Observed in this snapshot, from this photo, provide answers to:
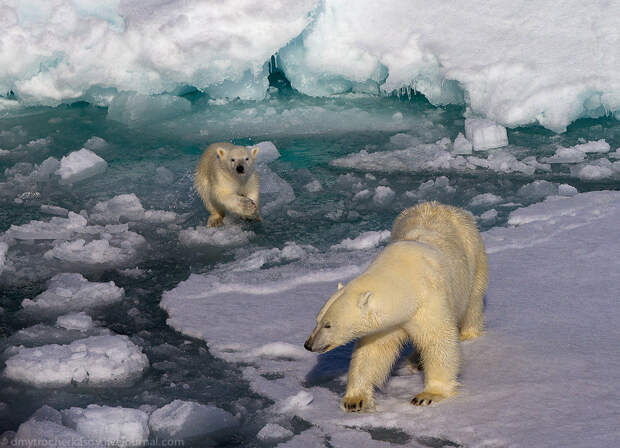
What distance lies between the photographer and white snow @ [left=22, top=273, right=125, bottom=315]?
4.31 metres

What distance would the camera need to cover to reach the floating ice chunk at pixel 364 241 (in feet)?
17.0

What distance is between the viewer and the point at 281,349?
12.3 feet

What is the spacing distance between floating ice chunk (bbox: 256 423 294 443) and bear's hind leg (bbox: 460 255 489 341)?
3.37 ft

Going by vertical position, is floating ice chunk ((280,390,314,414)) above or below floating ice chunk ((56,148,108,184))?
below

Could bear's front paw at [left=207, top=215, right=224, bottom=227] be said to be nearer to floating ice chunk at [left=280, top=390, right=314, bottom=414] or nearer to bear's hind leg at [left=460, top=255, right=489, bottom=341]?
bear's hind leg at [left=460, top=255, right=489, bottom=341]

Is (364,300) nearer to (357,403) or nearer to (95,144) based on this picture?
(357,403)

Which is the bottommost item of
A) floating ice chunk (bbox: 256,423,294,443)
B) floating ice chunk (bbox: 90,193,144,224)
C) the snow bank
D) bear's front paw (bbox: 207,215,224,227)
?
floating ice chunk (bbox: 256,423,294,443)

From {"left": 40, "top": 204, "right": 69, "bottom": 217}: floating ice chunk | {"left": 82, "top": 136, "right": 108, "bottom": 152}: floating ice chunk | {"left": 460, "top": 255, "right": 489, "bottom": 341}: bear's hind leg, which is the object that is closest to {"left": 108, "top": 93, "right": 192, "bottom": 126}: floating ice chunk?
{"left": 82, "top": 136, "right": 108, "bottom": 152}: floating ice chunk

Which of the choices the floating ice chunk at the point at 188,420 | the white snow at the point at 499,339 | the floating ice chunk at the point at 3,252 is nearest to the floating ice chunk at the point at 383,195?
the white snow at the point at 499,339

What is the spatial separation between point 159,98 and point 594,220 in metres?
5.18

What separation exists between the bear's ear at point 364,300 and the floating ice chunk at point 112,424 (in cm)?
93

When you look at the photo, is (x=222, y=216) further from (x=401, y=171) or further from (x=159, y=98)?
(x=159, y=98)

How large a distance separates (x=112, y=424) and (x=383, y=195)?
3576 mm

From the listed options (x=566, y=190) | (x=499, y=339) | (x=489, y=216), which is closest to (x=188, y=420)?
(x=499, y=339)
